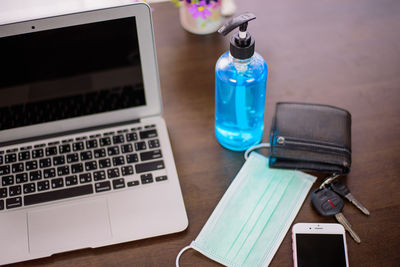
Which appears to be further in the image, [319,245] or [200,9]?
[200,9]

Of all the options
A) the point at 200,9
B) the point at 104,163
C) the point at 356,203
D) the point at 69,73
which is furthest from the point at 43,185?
the point at 356,203

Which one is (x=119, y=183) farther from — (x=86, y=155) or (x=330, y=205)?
(x=330, y=205)

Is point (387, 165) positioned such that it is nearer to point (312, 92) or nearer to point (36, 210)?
point (312, 92)

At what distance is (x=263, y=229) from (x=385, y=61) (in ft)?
1.93

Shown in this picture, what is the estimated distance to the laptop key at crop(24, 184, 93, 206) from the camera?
970 mm

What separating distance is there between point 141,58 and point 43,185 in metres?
0.34

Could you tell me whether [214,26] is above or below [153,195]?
above

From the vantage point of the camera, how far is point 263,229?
0.95 m

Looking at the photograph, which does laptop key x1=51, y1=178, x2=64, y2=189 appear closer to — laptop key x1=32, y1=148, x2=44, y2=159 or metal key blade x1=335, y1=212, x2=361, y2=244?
laptop key x1=32, y1=148, x2=44, y2=159

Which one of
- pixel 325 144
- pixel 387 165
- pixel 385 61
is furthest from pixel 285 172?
pixel 385 61

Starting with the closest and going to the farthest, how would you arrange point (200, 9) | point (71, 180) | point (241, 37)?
point (241, 37) < point (71, 180) < point (200, 9)

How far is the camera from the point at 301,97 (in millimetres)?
1155

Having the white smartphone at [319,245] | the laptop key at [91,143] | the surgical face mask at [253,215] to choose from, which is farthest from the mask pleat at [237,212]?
the laptop key at [91,143]

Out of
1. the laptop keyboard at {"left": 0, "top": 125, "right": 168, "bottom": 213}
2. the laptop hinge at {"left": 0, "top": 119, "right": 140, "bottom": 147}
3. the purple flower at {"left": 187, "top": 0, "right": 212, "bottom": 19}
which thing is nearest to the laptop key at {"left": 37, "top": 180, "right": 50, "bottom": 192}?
the laptop keyboard at {"left": 0, "top": 125, "right": 168, "bottom": 213}
